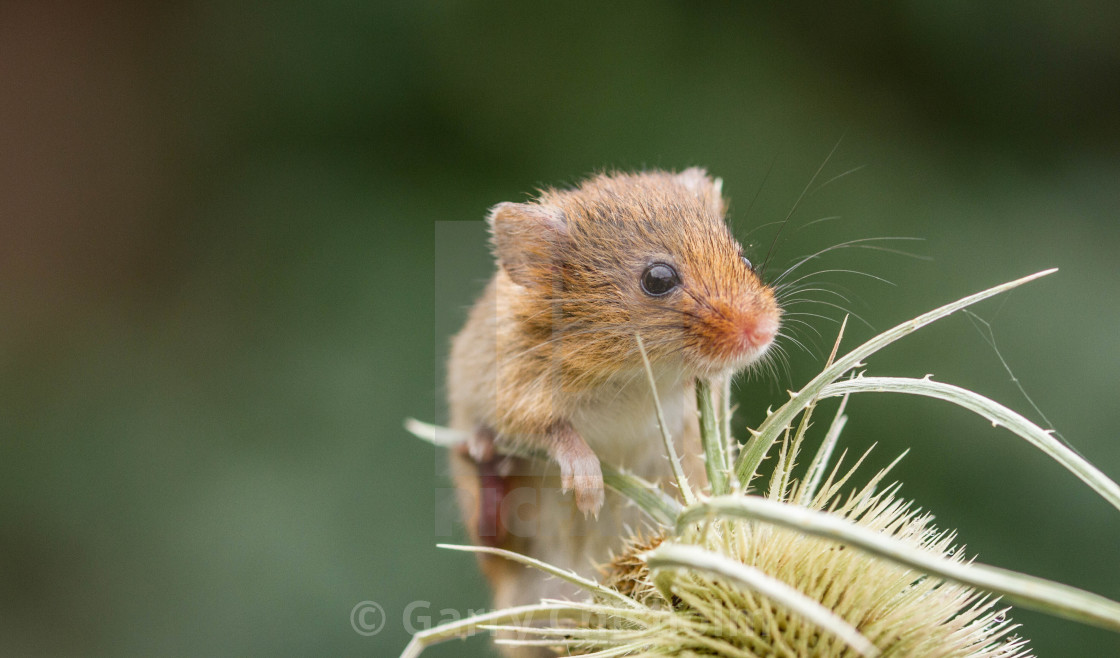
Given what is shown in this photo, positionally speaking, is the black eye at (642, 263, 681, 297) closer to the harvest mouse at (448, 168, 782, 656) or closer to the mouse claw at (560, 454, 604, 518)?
the harvest mouse at (448, 168, 782, 656)

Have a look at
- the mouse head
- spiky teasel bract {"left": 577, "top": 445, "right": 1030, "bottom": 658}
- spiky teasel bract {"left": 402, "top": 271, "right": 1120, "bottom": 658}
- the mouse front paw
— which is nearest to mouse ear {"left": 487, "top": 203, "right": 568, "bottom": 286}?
the mouse head

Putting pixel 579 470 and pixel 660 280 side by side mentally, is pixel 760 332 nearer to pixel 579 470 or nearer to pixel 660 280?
pixel 660 280

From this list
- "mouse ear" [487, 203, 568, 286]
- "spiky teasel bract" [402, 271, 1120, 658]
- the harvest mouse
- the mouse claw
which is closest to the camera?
"spiky teasel bract" [402, 271, 1120, 658]

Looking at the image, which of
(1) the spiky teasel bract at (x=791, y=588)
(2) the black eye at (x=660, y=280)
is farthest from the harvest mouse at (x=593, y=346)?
(1) the spiky teasel bract at (x=791, y=588)

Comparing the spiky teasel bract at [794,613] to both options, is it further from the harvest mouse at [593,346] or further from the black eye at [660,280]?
the black eye at [660,280]

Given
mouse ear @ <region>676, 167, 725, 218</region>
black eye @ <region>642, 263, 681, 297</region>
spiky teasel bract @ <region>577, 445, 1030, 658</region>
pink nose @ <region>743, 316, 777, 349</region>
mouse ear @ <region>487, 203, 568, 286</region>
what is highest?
mouse ear @ <region>676, 167, 725, 218</region>

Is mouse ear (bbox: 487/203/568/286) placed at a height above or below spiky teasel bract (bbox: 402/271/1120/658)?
above

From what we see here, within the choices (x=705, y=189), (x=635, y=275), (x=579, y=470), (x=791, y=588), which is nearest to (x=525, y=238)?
(x=635, y=275)
